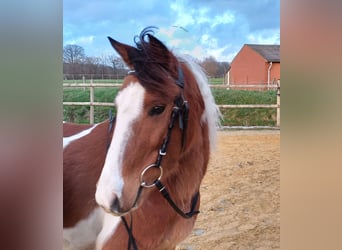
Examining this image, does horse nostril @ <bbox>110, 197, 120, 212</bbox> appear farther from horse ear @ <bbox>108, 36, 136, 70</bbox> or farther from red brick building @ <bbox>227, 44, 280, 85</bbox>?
red brick building @ <bbox>227, 44, 280, 85</bbox>

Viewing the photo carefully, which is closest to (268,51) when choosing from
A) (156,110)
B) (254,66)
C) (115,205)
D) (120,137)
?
(254,66)

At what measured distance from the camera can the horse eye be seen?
93cm

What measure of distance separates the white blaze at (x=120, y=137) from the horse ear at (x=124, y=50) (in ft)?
0.23

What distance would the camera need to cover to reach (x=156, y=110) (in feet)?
3.08

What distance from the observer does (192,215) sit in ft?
3.52

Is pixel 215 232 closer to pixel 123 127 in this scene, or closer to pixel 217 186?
pixel 217 186

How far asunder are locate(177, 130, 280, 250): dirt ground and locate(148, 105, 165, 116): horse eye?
23 centimetres

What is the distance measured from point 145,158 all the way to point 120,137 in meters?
0.09

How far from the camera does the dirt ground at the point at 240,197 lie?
42.4 inches

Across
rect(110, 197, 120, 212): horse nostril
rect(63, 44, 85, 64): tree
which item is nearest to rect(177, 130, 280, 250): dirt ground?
rect(110, 197, 120, 212): horse nostril

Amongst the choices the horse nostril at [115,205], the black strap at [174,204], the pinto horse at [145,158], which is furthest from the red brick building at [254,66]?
the horse nostril at [115,205]

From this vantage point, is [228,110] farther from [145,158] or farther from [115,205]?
[115,205]
